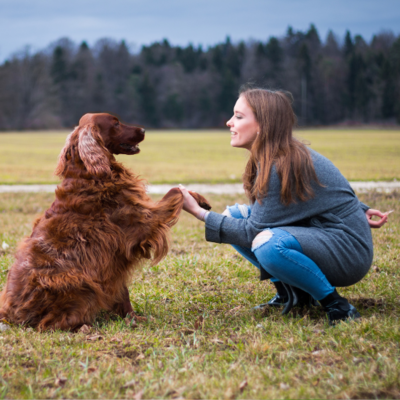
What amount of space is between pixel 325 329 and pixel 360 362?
54 centimetres

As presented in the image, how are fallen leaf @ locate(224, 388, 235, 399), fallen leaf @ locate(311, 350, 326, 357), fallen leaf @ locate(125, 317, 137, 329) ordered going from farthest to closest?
fallen leaf @ locate(125, 317, 137, 329)
fallen leaf @ locate(311, 350, 326, 357)
fallen leaf @ locate(224, 388, 235, 399)

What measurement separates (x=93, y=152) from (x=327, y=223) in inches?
72.6

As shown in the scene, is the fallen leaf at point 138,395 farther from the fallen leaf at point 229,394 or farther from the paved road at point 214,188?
the paved road at point 214,188

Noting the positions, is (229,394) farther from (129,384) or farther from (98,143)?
Result: (98,143)

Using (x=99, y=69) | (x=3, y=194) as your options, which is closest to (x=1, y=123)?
(x=99, y=69)

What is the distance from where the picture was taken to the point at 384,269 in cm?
480

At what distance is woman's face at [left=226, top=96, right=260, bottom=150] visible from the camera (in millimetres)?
3525

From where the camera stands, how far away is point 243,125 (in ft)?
11.6

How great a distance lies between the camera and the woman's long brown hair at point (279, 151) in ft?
10.7

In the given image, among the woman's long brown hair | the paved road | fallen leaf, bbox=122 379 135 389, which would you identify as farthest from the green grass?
the paved road

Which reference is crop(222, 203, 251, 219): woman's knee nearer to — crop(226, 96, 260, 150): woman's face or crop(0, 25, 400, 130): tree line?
crop(226, 96, 260, 150): woman's face

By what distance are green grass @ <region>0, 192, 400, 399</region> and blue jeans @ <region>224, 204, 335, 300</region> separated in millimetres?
307

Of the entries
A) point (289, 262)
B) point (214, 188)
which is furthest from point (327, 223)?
point (214, 188)

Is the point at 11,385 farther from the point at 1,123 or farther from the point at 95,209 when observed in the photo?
the point at 1,123
